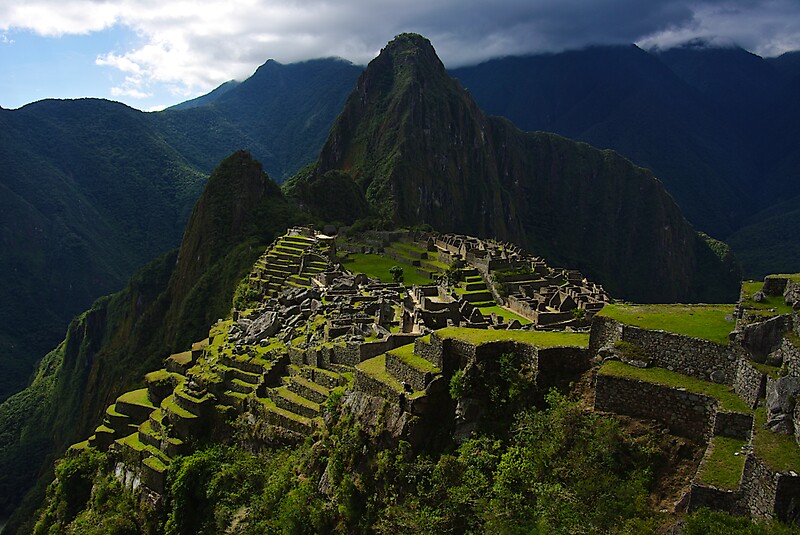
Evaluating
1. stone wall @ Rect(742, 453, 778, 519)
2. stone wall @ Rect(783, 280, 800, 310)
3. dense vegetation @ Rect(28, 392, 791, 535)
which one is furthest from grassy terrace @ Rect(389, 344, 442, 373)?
stone wall @ Rect(783, 280, 800, 310)

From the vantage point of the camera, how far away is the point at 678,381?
416 inches

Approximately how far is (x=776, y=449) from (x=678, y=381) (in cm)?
234

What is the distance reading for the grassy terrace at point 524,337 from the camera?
12.9 metres

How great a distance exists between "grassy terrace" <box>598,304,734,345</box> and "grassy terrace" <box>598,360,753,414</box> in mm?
783

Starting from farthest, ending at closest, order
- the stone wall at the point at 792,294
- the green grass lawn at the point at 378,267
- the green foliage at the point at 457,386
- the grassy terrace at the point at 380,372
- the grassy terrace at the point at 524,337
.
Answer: the green grass lawn at the point at 378,267
the grassy terrace at the point at 380,372
the green foliage at the point at 457,386
the grassy terrace at the point at 524,337
the stone wall at the point at 792,294

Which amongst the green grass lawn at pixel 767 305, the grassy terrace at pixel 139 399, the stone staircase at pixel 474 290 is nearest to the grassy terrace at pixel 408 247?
the stone staircase at pixel 474 290

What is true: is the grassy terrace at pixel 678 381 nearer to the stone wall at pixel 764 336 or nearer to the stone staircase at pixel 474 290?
the stone wall at pixel 764 336

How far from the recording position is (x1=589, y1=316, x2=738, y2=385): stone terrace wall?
1040cm

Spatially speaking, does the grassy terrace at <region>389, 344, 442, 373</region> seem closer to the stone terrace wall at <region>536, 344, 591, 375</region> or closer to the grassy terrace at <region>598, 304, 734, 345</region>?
the stone terrace wall at <region>536, 344, 591, 375</region>

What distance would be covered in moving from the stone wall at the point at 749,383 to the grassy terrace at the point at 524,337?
123 inches

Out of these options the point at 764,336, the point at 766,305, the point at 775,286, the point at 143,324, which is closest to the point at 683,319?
the point at 766,305

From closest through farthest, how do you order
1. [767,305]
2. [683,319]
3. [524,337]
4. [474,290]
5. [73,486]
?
[767,305] → [683,319] → [524,337] → [73,486] → [474,290]

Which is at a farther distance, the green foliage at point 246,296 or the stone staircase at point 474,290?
the green foliage at point 246,296

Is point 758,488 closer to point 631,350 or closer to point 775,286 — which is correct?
point 631,350
